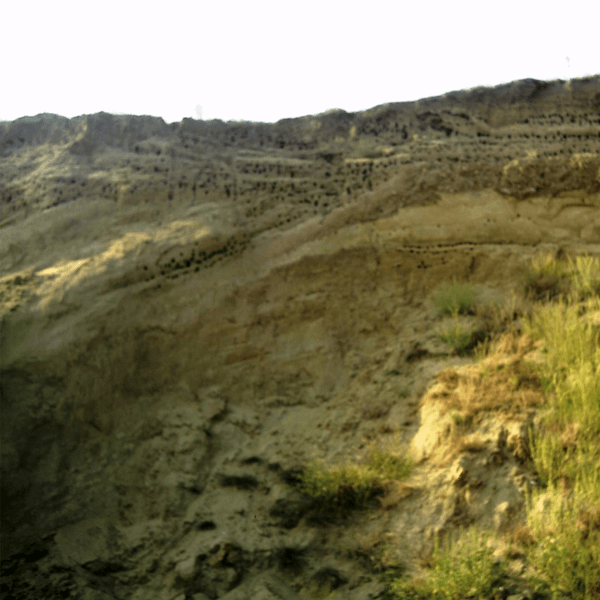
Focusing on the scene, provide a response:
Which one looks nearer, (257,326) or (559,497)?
(559,497)

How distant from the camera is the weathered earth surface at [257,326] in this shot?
190 inches

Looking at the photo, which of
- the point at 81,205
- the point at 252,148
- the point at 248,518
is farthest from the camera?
the point at 252,148

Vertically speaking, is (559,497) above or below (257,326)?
below

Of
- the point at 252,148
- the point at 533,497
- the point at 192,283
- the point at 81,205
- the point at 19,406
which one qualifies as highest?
the point at 252,148

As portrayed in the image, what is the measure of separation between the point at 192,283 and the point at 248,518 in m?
2.73

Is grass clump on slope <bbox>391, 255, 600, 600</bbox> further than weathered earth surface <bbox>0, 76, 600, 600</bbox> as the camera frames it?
No

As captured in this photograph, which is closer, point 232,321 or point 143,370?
point 143,370

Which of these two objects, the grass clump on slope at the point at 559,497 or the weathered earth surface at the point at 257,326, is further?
the weathered earth surface at the point at 257,326

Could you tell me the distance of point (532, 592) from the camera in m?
3.86

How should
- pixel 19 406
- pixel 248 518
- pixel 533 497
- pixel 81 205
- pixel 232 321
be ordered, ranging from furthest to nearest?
pixel 81 205 → pixel 232 321 → pixel 19 406 → pixel 248 518 → pixel 533 497

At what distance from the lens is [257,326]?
6.65 metres

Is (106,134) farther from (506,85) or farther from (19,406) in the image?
(506,85)

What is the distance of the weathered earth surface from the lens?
4.82 meters

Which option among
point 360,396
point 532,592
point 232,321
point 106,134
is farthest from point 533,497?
point 106,134
